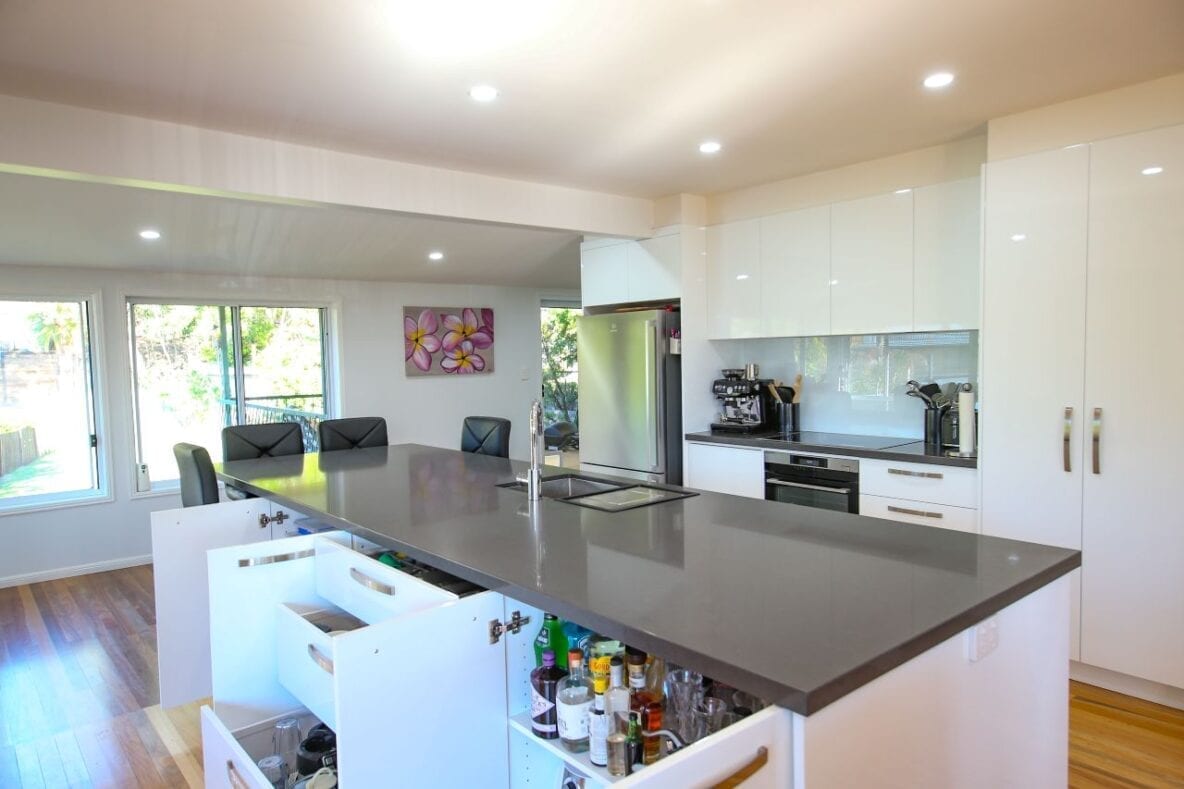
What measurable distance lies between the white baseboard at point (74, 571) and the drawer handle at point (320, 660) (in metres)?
4.30

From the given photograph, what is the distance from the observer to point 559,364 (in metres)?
7.43

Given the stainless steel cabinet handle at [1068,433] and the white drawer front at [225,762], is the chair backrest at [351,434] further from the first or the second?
the stainless steel cabinet handle at [1068,433]

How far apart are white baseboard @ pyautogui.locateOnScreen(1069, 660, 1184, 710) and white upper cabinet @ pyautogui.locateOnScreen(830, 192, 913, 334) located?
161 cm

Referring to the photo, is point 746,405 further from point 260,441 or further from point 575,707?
point 575,707

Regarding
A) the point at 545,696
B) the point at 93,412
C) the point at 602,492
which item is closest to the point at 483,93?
the point at 602,492

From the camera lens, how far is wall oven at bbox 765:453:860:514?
3439 millimetres

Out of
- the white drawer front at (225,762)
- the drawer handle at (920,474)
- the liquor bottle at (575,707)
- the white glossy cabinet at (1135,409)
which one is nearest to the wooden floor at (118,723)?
the white glossy cabinet at (1135,409)

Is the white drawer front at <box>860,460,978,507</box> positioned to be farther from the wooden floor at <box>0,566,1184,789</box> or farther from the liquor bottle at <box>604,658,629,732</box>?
the liquor bottle at <box>604,658,629,732</box>

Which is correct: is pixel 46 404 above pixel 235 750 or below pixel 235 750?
above

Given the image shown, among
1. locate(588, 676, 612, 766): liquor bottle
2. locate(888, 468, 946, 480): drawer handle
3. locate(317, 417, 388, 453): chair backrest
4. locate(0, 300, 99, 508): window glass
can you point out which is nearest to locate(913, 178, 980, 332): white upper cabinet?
locate(888, 468, 946, 480): drawer handle

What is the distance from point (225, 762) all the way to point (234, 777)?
2.6 inches

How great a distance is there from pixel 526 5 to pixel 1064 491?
8.59ft

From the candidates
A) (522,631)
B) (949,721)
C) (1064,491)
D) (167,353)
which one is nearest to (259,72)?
(522,631)

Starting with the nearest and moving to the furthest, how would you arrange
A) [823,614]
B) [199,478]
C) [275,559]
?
[823,614]
[275,559]
[199,478]
